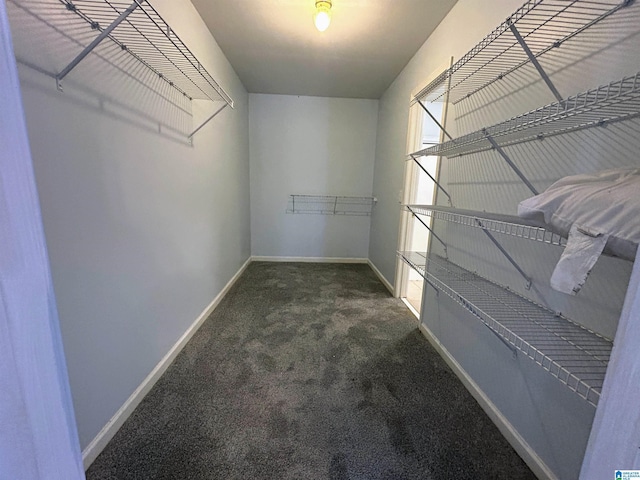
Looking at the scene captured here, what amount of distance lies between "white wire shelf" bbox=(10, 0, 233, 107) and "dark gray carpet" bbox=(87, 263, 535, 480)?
5.05 ft

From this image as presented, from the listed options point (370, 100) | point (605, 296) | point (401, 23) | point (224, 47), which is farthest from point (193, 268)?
point (370, 100)

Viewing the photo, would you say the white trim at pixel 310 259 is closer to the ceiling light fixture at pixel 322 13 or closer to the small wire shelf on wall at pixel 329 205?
the small wire shelf on wall at pixel 329 205

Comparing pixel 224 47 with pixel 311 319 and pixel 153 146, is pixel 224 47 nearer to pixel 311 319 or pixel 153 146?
pixel 153 146

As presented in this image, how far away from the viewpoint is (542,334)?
98 cm

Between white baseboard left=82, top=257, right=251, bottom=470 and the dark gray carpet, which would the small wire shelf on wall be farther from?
white baseboard left=82, top=257, right=251, bottom=470

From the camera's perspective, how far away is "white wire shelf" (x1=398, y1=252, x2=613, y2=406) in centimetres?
76

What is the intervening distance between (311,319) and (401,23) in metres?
2.52

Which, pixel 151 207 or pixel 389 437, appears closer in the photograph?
pixel 389 437

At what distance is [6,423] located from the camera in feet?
1.21

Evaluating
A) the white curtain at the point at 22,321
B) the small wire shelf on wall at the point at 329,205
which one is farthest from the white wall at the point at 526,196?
the small wire shelf on wall at the point at 329,205

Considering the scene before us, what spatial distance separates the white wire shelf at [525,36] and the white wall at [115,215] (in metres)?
1.59

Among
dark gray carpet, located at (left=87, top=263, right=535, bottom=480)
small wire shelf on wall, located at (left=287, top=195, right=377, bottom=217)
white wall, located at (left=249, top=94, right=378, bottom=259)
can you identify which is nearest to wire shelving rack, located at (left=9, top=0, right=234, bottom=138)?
dark gray carpet, located at (left=87, top=263, right=535, bottom=480)

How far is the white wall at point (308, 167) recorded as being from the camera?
3.84m

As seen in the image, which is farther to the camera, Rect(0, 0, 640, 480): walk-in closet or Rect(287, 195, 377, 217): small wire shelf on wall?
Rect(287, 195, 377, 217): small wire shelf on wall
